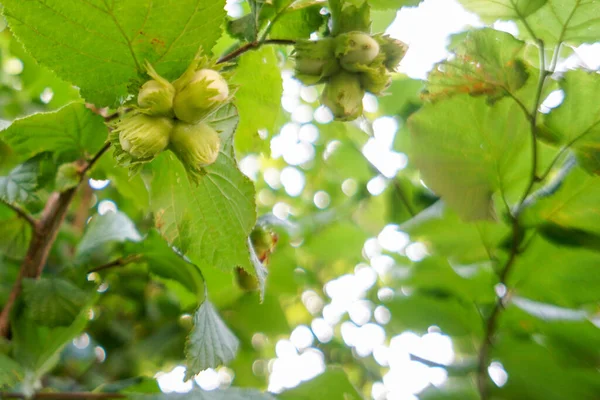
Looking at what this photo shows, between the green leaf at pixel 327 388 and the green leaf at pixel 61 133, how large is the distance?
0.54 meters

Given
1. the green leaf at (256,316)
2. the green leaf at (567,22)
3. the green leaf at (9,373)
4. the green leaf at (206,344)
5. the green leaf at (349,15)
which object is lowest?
the green leaf at (256,316)

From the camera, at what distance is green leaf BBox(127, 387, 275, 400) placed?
808 millimetres

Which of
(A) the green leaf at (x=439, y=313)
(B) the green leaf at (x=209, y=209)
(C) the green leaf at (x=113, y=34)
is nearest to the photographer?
(C) the green leaf at (x=113, y=34)

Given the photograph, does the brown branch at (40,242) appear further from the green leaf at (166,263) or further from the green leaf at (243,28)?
the green leaf at (243,28)

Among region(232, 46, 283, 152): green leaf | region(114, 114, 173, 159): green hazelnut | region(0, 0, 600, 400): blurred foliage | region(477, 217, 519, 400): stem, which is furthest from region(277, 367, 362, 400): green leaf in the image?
region(114, 114, 173, 159): green hazelnut

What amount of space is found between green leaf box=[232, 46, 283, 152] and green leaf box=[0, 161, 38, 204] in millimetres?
335

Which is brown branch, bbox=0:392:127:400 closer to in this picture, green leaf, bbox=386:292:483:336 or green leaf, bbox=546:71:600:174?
green leaf, bbox=386:292:483:336

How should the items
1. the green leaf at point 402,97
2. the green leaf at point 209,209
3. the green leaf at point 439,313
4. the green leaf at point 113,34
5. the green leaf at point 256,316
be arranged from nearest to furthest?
the green leaf at point 113,34 → the green leaf at point 209,209 → the green leaf at point 439,313 → the green leaf at point 402,97 → the green leaf at point 256,316

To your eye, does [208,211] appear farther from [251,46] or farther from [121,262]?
[121,262]

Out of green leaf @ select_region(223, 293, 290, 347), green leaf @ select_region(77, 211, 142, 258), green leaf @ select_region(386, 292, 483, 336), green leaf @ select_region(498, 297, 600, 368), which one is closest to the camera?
green leaf @ select_region(498, 297, 600, 368)

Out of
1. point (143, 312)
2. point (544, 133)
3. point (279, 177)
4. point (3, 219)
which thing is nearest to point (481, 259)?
point (544, 133)

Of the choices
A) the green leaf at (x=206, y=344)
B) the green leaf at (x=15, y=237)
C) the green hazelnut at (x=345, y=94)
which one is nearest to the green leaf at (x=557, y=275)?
the green hazelnut at (x=345, y=94)

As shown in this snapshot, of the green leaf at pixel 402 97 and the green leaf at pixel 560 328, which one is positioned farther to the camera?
the green leaf at pixel 402 97

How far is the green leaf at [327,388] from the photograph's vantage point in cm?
95
